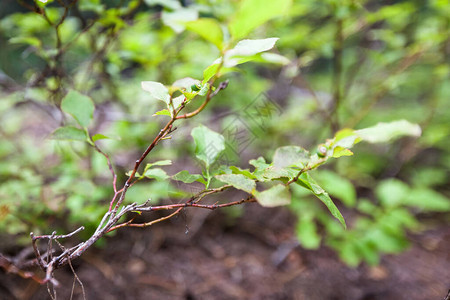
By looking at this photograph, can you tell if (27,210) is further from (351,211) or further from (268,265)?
(351,211)

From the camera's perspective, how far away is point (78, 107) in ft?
1.76

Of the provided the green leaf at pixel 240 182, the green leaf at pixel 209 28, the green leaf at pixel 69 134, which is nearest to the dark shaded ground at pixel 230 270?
the green leaf at pixel 69 134

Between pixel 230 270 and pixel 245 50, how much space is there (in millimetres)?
1189

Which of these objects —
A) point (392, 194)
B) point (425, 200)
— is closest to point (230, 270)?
point (392, 194)

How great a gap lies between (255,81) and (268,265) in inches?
38.6

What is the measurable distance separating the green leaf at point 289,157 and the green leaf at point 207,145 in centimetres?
14

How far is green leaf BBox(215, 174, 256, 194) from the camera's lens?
1.24 ft

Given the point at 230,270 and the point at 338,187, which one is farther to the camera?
the point at 230,270

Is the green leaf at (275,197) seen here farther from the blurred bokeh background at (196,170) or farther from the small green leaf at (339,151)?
the blurred bokeh background at (196,170)

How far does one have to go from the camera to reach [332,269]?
139cm

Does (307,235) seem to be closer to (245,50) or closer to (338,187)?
(338,187)

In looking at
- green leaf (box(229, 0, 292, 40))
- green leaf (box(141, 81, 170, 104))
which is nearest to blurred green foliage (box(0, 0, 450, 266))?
green leaf (box(229, 0, 292, 40))

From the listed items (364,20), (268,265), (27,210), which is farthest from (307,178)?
(364,20)

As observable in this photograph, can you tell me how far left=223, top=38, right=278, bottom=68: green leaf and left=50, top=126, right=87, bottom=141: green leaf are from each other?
0.32 metres
